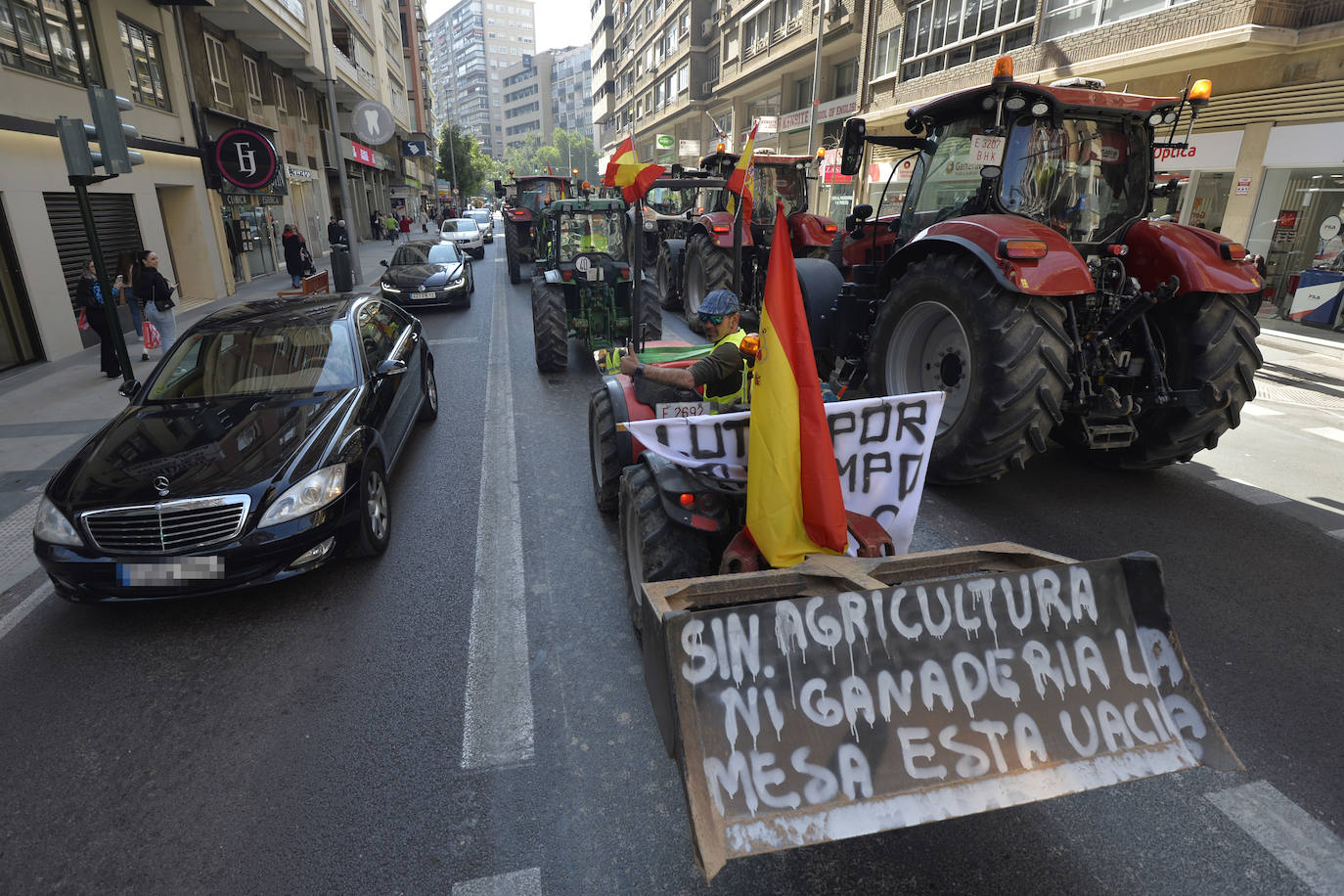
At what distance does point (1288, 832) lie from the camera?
97.5 inches

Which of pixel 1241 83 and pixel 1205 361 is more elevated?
pixel 1241 83

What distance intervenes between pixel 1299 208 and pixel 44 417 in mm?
19726

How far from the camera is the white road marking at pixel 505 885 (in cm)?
233

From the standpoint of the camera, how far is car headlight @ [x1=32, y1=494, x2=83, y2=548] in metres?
3.71

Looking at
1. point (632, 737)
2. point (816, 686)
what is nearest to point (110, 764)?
point (632, 737)

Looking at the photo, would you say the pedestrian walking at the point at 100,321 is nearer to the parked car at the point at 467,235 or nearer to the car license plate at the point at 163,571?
the car license plate at the point at 163,571

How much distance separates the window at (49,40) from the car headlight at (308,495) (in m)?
11.0

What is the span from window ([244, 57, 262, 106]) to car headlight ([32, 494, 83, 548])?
829 inches

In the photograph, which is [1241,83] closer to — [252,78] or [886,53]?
[886,53]

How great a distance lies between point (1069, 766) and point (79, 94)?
16.2 meters

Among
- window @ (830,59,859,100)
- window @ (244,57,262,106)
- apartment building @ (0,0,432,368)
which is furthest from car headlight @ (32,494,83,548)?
window @ (830,59,859,100)

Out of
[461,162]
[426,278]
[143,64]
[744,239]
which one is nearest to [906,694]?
[744,239]

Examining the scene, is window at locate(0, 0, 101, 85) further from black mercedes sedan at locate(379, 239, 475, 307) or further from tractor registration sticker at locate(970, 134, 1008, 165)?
tractor registration sticker at locate(970, 134, 1008, 165)

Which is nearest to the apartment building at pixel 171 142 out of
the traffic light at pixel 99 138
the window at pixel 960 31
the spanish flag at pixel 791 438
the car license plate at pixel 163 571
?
the traffic light at pixel 99 138
